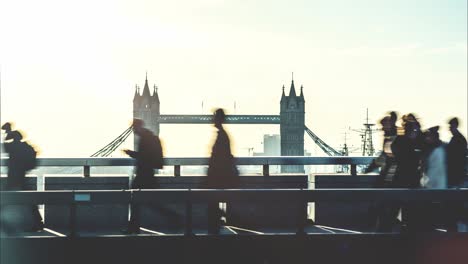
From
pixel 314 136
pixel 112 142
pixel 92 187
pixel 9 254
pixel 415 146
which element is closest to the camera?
pixel 9 254

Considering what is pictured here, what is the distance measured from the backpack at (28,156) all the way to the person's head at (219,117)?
252cm

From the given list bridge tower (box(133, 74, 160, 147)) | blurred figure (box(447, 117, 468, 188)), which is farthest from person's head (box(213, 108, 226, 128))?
bridge tower (box(133, 74, 160, 147))

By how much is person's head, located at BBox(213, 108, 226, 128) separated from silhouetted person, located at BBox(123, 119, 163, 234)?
891 mm

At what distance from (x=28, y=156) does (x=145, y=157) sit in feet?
5.20

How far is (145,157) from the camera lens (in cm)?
1043

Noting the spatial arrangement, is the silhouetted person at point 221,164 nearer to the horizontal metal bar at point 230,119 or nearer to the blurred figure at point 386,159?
the blurred figure at point 386,159

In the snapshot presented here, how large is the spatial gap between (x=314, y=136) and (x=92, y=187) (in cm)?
11406

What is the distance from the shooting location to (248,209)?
A: 11164 millimetres

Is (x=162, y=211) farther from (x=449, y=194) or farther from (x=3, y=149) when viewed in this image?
(x=449, y=194)

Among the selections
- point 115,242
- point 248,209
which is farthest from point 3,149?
point 248,209

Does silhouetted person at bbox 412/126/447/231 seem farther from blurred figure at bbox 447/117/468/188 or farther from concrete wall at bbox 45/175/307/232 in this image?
concrete wall at bbox 45/175/307/232

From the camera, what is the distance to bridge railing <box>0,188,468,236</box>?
8.84m

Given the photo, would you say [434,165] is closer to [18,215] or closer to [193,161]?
[193,161]

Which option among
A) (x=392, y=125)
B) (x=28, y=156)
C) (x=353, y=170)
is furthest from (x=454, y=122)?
(x=28, y=156)
